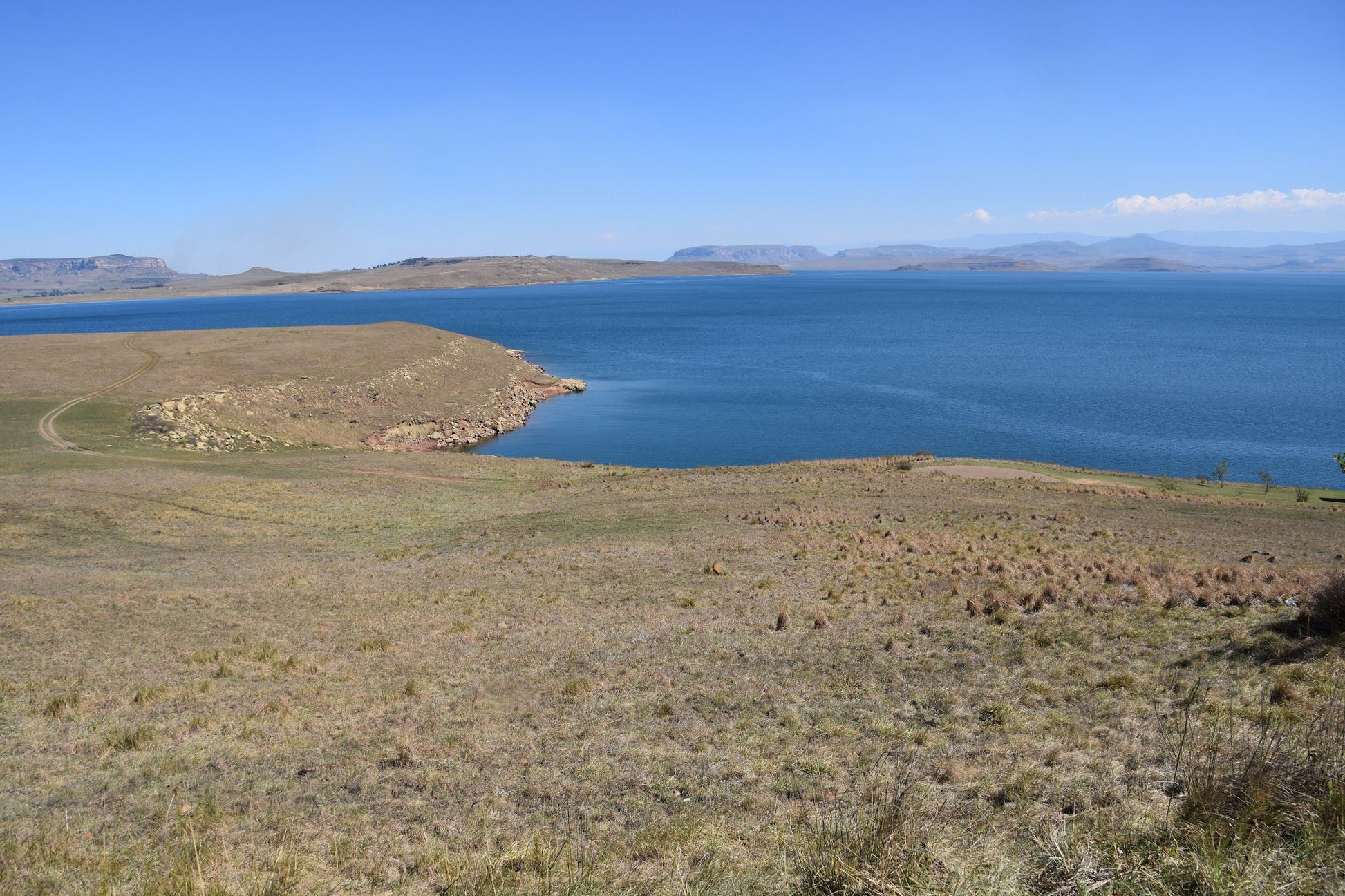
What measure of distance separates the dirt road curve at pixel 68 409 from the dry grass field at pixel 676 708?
17.5m

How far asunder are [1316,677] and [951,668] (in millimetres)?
4658

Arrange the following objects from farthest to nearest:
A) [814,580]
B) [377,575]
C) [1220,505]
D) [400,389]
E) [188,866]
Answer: [400,389] < [1220,505] < [377,575] < [814,580] < [188,866]

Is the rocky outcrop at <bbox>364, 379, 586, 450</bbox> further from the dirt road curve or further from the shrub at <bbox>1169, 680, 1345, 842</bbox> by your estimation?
the shrub at <bbox>1169, 680, 1345, 842</bbox>

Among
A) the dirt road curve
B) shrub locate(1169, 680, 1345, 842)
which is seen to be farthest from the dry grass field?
the dirt road curve

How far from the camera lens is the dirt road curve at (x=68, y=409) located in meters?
41.0

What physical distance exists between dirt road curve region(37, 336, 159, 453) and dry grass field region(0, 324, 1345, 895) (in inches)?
689

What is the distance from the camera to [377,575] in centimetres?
2098

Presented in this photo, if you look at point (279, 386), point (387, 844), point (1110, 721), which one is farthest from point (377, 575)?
point (279, 386)

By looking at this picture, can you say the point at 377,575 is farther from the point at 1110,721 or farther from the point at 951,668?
the point at 1110,721

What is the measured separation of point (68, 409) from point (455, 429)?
25.3 m

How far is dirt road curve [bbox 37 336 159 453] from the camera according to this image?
41.0 meters

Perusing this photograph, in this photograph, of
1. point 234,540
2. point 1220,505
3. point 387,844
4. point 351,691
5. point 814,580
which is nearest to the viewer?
point 387,844

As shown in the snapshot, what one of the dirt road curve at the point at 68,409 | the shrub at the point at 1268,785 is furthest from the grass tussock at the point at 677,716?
the dirt road curve at the point at 68,409

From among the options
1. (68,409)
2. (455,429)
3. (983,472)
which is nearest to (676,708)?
(983,472)
